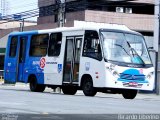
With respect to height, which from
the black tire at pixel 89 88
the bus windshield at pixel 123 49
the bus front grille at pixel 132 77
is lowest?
the black tire at pixel 89 88

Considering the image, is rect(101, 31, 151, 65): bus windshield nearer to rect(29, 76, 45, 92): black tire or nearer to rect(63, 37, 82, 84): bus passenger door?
rect(63, 37, 82, 84): bus passenger door

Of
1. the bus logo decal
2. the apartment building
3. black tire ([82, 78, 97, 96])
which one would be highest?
the apartment building

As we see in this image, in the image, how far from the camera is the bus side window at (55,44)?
2761cm

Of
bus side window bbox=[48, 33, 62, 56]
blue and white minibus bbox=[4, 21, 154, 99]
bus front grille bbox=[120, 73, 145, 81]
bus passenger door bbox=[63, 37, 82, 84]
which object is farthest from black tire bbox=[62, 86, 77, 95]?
bus front grille bbox=[120, 73, 145, 81]

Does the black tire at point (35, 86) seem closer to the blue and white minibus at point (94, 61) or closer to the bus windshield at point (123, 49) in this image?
the blue and white minibus at point (94, 61)

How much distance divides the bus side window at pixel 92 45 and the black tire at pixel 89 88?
121 centimetres

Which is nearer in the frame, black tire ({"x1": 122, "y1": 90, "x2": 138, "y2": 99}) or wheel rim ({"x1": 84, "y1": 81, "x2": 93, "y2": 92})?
wheel rim ({"x1": 84, "y1": 81, "x2": 93, "y2": 92})

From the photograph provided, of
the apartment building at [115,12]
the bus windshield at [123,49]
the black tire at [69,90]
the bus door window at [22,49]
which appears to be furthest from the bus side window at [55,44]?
the apartment building at [115,12]

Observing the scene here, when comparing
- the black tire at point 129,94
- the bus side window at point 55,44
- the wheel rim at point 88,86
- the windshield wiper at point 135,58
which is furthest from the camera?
the bus side window at point 55,44

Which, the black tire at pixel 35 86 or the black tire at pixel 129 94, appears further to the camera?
the black tire at pixel 35 86

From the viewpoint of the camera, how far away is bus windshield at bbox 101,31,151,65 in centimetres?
2447

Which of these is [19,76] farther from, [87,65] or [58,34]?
[87,65]

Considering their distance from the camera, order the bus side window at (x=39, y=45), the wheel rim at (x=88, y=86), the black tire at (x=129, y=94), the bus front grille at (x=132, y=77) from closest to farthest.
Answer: the bus front grille at (x=132, y=77) < the wheel rim at (x=88, y=86) < the black tire at (x=129, y=94) < the bus side window at (x=39, y=45)

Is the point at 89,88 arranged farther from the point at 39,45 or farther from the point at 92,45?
the point at 39,45
